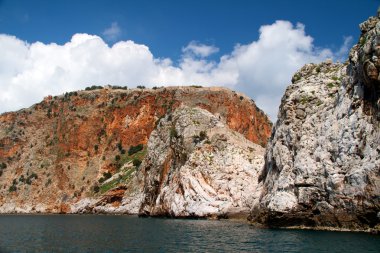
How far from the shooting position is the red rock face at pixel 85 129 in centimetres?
12006

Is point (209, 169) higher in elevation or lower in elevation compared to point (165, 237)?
higher

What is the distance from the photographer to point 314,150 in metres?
44.5

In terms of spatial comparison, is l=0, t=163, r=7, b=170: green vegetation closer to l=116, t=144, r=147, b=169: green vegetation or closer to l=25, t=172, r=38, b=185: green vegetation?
l=25, t=172, r=38, b=185: green vegetation

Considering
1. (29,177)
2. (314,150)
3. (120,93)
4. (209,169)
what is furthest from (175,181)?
(120,93)

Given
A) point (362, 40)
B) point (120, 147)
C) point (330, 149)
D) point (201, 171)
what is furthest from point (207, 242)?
point (120, 147)

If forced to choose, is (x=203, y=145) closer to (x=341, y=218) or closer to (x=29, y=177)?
(x=341, y=218)

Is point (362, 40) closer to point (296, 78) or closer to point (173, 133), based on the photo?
point (296, 78)

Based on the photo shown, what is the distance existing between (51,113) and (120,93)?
74.1ft

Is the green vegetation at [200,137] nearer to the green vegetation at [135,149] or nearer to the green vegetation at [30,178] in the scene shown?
the green vegetation at [135,149]

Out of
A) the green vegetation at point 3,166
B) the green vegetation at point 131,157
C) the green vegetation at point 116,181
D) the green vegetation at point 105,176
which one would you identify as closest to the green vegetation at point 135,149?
the green vegetation at point 131,157

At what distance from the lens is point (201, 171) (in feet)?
236

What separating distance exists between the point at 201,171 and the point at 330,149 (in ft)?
106

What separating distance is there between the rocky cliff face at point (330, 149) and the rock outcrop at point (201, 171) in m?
14.0

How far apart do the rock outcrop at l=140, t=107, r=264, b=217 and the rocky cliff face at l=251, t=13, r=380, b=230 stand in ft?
46.0
